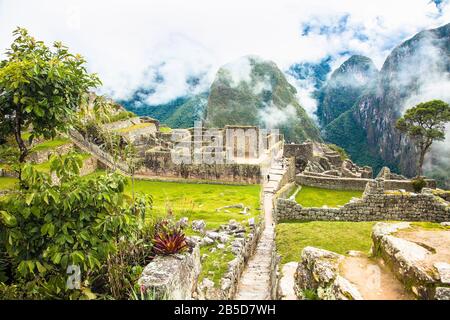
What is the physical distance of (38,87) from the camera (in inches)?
208

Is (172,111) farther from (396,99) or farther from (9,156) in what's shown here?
(9,156)

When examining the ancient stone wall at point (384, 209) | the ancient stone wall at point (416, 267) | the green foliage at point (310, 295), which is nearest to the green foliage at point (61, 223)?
the green foliage at point (310, 295)

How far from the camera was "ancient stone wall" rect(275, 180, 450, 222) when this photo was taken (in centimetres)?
1290

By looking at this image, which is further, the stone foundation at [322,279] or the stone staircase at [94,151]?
the stone staircase at [94,151]

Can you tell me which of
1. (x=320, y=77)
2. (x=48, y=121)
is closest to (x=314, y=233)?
(x=48, y=121)

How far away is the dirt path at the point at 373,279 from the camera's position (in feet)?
16.0

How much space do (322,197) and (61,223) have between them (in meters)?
16.9

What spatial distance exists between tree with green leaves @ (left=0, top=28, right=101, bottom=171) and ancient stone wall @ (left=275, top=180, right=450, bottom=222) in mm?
9559

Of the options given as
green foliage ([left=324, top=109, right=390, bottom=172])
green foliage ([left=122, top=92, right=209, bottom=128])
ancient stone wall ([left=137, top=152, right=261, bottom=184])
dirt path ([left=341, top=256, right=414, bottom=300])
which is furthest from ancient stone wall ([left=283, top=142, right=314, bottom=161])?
green foliage ([left=324, top=109, right=390, bottom=172])

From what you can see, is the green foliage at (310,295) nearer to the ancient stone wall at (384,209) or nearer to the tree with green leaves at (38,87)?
the tree with green leaves at (38,87)

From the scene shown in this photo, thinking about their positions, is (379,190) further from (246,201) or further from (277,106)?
(277,106)

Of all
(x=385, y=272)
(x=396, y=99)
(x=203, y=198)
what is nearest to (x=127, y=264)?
(x=385, y=272)

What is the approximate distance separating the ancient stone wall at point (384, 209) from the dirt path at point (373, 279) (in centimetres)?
677
